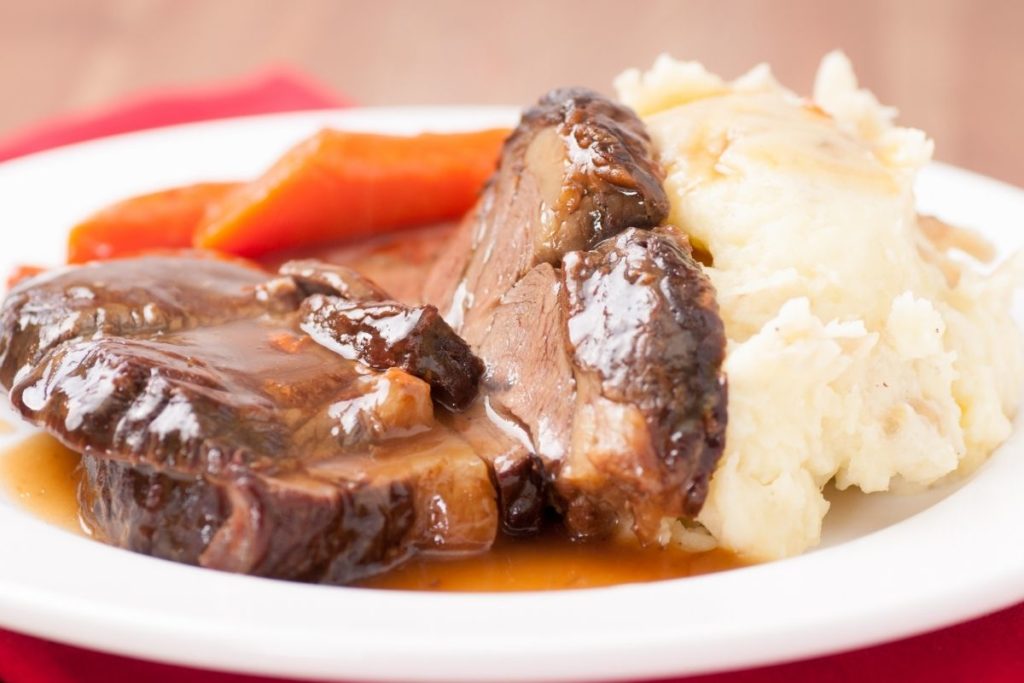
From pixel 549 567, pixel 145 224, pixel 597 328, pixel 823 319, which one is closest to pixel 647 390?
pixel 597 328

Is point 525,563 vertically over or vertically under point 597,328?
under

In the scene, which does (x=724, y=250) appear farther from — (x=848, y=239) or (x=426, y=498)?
(x=426, y=498)

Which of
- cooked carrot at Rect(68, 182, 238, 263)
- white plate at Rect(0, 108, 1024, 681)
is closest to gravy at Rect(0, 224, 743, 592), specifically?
white plate at Rect(0, 108, 1024, 681)

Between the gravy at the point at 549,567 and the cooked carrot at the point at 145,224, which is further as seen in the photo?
the cooked carrot at the point at 145,224

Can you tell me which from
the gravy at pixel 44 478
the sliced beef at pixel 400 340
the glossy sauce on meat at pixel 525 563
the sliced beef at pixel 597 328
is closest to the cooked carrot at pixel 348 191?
the sliced beef at pixel 597 328

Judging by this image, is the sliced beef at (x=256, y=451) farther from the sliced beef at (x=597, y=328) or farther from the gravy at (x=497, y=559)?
the sliced beef at (x=597, y=328)

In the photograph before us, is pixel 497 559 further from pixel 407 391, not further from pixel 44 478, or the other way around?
pixel 44 478

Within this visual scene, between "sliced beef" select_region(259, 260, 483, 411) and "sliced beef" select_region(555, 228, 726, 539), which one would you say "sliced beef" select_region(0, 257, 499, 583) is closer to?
"sliced beef" select_region(259, 260, 483, 411)
